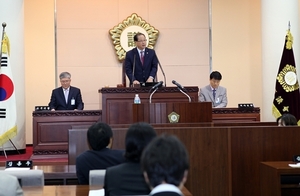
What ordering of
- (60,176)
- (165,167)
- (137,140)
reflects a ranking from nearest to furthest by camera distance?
(165,167)
(137,140)
(60,176)

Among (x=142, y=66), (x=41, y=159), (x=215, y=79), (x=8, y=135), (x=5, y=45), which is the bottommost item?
(x=41, y=159)

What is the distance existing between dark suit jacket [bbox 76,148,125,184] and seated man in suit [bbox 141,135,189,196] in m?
1.78

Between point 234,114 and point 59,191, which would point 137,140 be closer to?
point 59,191

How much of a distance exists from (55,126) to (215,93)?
242 cm

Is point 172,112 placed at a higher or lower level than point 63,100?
lower

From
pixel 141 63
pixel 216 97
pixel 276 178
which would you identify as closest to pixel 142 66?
pixel 141 63

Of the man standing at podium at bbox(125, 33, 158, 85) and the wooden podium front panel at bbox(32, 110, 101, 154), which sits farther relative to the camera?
the man standing at podium at bbox(125, 33, 158, 85)

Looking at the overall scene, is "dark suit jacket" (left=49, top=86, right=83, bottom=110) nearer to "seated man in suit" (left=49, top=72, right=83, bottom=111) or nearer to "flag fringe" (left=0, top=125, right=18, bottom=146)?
"seated man in suit" (left=49, top=72, right=83, bottom=111)

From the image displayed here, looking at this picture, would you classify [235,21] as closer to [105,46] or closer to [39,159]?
[105,46]

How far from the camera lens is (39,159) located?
6.79 meters

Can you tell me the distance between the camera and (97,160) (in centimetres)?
350

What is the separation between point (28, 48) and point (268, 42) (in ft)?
14.1

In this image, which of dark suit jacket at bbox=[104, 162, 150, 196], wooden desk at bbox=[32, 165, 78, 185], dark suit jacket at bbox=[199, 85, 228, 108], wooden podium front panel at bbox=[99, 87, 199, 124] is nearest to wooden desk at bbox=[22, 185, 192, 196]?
dark suit jacket at bbox=[104, 162, 150, 196]

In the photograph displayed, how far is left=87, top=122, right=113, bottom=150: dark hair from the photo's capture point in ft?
11.5
